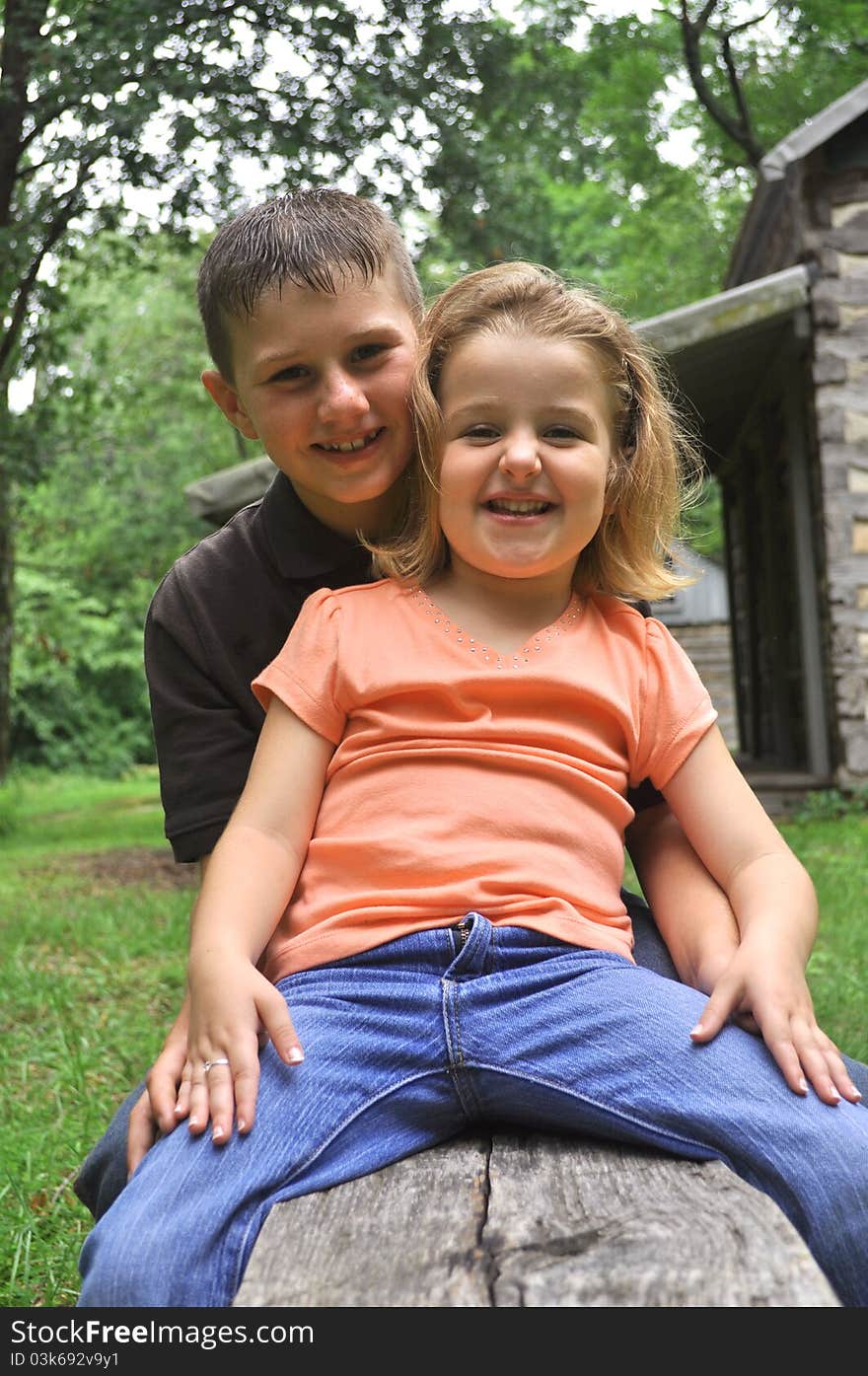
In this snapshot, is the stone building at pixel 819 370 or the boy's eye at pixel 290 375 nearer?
the boy's eye at pixel 290 375

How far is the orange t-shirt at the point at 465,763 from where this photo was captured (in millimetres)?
1669

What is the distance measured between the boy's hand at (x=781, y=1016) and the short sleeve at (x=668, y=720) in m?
0.29

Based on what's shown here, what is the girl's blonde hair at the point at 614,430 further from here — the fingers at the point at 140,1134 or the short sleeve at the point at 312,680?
the fingers at the point at 140,1134

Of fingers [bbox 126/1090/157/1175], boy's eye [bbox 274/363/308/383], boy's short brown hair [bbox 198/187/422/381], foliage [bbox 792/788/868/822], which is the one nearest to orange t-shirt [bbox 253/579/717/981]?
fingers [bbox 126/1090/157/1175]

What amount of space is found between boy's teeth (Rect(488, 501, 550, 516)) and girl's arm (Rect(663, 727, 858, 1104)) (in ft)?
1.24

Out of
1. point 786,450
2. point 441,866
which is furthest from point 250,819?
point 786,450

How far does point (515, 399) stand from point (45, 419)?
8.94 meters

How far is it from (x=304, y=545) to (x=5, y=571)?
40.1 ft

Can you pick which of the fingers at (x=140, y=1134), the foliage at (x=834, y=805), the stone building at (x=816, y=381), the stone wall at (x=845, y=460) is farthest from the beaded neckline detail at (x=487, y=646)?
the stone wall at (x=845, y=460)

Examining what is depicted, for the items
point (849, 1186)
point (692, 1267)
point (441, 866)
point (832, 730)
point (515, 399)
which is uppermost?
point (515, 399)

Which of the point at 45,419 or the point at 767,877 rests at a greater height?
the point at 45,419

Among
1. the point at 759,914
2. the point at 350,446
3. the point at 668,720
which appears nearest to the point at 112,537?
the point at 350,446
